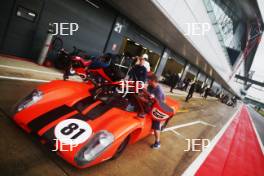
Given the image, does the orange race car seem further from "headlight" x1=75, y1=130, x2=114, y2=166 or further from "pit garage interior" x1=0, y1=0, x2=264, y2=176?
"pit garage interior" x1=0, y1=0, x2=264, y2=176

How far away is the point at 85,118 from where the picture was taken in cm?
338

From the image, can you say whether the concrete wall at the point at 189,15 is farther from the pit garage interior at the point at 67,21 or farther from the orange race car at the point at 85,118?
the orange race car at the point at 85,118

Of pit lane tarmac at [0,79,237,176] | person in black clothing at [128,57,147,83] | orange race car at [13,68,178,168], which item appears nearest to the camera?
pit lane tarmac at [0,79,237,176]

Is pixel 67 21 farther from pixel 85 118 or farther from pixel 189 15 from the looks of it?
pixel 85 118

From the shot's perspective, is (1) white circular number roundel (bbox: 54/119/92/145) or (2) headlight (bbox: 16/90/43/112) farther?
(2) headlight (bbox: 16/90/43/112)

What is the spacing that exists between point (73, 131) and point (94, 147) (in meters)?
0.45

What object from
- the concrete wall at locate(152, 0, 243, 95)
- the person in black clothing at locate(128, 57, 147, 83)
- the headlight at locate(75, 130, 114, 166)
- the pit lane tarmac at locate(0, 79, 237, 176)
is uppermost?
the concrete wall at locate(152, 0, 243, 95)

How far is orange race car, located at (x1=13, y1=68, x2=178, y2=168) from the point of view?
112 inches

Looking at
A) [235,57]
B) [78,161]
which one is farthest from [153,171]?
[235,57]

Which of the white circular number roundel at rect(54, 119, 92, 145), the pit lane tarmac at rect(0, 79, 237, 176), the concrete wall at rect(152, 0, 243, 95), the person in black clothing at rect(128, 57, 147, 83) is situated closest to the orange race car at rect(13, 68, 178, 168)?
the white circular number roundel at rect(54, 119, 92, 145)

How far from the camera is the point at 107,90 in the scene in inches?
165

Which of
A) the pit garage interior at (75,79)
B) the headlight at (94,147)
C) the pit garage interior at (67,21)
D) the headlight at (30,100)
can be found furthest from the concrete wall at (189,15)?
the headlight at (94,147)

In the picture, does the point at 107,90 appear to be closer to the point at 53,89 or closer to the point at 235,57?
the point at 53,89

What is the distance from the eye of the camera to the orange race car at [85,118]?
9.37ft
